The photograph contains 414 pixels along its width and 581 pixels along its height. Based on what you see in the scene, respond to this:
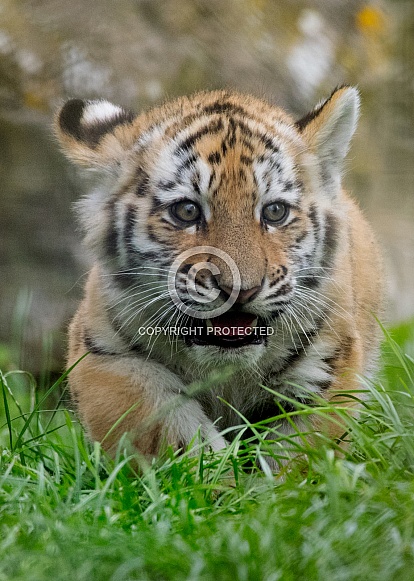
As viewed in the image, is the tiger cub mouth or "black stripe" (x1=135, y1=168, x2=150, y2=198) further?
"black stripe" (x1=135, y1=168, x2=150, y2=198)

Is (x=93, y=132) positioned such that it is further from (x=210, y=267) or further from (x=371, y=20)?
(x=371, y=20)

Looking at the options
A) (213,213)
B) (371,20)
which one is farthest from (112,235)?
(371,20)

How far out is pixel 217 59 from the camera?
8664 millimetres

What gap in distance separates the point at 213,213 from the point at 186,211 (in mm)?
152

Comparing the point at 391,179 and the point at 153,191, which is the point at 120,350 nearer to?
the point at 153,191

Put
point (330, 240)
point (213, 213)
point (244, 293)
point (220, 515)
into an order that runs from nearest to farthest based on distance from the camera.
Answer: point (220, 515), point (244, 293), point (213, 213), point (330, 240)

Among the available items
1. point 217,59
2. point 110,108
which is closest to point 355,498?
point 110,108

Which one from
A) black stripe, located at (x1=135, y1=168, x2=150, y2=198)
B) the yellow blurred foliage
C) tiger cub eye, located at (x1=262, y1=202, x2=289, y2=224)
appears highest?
the yellow blurred foliage

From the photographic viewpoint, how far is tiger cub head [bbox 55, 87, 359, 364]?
379 centimetres

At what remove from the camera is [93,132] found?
447 cm

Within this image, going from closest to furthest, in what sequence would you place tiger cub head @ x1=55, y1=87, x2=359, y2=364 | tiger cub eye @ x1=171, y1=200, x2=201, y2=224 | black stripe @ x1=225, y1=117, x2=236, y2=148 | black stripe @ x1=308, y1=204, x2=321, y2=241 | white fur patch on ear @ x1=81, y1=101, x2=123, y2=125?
tiger cub head @ x1=55, y1=87, x2=359, y2=364, tiger cub eye @ x1=171, y1=200, x2=201, y2=224, black stripe @ x1=225, y1=117, x2=236, y2=148, black stripe @ x1=308, y1=204, x2=321, y2=241, white fur patch on ear @ x1=81, y1=101, x2=123, y2=125

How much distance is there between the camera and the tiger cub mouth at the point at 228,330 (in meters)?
3.92

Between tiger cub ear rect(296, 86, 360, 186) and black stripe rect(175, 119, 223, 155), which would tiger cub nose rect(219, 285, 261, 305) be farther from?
tiger cub ear rect(296, 86, 360, 186)

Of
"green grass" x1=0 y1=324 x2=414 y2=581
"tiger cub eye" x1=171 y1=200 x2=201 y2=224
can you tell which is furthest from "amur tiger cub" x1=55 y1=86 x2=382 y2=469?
"green grass" x1=0 y1=324 x2=414 y2=581
